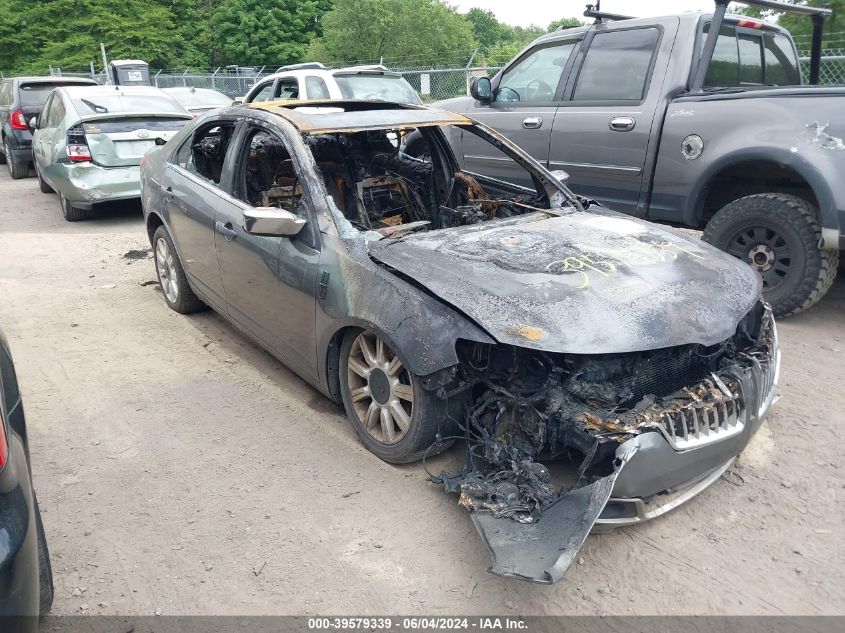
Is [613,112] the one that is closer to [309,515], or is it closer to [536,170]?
[536,170]

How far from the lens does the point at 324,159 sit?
4.54 metres

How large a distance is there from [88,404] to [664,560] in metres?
3.32

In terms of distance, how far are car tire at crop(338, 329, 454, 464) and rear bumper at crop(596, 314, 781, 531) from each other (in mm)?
836

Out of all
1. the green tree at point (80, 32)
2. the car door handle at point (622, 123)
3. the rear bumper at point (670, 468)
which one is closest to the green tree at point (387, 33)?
the green tree at point (80, 32)

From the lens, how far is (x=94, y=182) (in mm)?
7891

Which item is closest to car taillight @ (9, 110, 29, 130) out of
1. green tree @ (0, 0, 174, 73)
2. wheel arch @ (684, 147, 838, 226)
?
wheel arch @ (684, 147, 838, 226)

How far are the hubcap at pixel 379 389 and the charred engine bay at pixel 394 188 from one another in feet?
4.08

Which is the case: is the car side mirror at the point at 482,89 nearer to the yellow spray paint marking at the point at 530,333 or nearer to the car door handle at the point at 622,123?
the car door handle at the point at 622,123

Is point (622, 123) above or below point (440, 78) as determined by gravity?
Result: below

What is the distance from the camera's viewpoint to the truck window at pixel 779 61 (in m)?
5.95

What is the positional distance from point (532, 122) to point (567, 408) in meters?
4.18

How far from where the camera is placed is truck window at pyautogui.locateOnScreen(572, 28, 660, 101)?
559 cm

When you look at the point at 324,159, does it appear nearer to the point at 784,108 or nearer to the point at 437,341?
the point at 437,341

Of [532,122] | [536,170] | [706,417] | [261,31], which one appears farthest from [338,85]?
[261,31]
